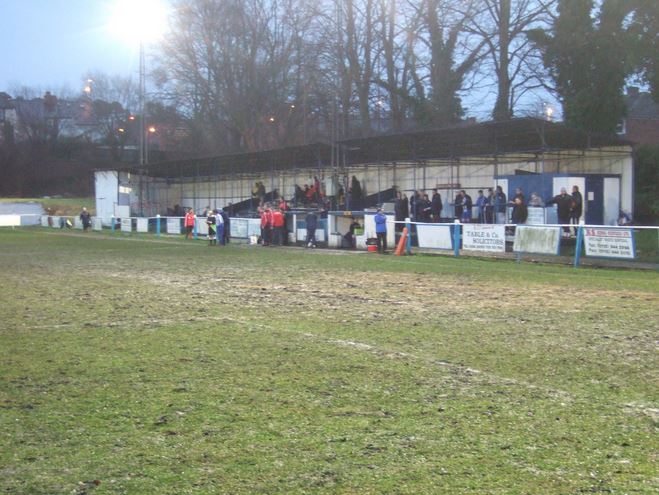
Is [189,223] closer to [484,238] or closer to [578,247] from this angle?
[484,238]

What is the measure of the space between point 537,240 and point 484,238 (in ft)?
7.03

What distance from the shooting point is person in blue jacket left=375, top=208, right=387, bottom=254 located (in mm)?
28755

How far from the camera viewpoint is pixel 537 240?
78.0ft

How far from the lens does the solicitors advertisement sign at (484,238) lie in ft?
81.9

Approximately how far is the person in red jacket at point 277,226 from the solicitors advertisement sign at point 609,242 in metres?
15.5

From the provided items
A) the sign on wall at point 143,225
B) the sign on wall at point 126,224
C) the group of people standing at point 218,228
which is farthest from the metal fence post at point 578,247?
the sign on wall at point 126,224

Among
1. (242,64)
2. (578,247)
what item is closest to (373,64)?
(242,64)

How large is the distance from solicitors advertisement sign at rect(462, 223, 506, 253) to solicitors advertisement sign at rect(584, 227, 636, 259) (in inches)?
121

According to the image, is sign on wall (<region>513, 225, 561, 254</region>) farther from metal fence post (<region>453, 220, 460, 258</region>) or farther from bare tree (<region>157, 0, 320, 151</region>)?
bare tree (<region>157, 0, 320, 151</region>)

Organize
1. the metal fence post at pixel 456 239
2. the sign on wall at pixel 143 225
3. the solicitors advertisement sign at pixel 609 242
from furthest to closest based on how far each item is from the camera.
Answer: the sign on wall at pixel 143 225
the metal fence post at pixel 456 239
the solicitors advertisement sign at pixel 609 242

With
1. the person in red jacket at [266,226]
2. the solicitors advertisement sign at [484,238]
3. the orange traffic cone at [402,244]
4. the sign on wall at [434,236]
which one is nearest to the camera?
the solicitors advertisement sign at [484,238]

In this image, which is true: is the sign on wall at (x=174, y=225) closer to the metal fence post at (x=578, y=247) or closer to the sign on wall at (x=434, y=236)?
the sign on wall at (x=434, y=236)

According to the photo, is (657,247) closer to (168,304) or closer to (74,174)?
(168,304)

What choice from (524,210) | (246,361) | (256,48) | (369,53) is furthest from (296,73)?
(246,361)
